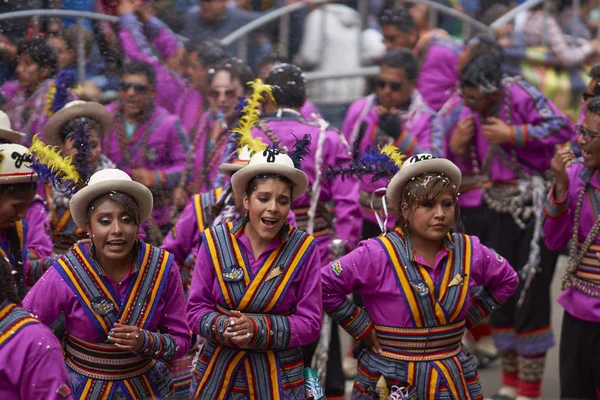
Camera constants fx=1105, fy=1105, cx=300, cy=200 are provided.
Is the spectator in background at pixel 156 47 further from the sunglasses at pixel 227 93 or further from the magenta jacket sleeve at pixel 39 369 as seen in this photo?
the magenta jacket sleeve at pixel 39 369

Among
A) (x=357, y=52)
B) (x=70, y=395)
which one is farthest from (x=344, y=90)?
(x=70, y=395)

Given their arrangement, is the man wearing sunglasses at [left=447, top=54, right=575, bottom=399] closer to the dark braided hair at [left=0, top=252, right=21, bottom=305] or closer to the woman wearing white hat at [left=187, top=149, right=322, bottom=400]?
the woman wearing white hat at [left=187, top=149, right=322, bottom=400]

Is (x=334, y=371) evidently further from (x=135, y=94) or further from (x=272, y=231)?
(x=135, y=94)

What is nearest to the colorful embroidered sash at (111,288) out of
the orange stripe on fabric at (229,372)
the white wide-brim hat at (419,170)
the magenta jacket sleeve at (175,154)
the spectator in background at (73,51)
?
the orange stripe on fabric at (229,372)

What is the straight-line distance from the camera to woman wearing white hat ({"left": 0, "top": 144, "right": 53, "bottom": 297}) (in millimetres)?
5129

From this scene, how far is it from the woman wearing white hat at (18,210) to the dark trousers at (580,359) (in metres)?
2.61

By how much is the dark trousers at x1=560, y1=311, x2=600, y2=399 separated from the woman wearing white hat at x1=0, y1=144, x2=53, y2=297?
2.61 meters

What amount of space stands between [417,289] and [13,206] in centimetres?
191

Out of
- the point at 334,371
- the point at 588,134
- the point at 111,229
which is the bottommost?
the point at 334,371

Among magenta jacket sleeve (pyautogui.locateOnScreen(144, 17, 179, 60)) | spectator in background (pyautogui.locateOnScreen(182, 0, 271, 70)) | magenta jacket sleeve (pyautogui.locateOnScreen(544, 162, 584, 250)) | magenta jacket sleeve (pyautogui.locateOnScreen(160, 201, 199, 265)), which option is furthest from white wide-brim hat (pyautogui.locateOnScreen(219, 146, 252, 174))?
spectator in background (pyautogui.locateOnScreen(182, 0, 271, 70))


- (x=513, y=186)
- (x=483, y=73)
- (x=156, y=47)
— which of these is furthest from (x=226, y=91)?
(x=513, y=186)

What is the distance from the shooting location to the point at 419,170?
4914 mm

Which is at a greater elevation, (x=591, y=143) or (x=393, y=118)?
(x=393, y=118)

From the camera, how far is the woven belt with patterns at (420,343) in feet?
15.7
